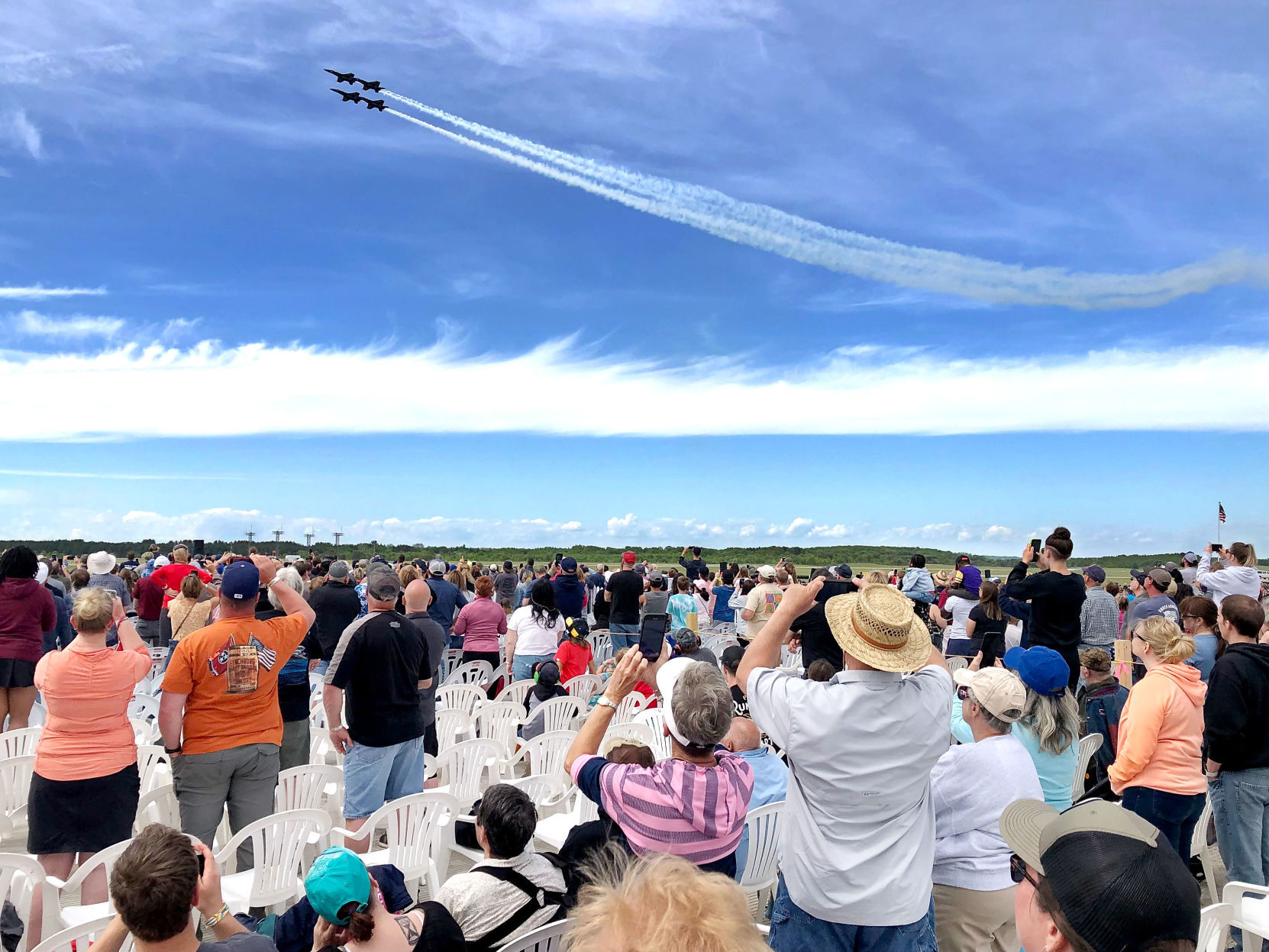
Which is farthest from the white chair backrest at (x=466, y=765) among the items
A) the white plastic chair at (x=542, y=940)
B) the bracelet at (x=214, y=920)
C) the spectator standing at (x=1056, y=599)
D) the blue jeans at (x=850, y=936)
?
the spectator standing at (x=1056, y=599)

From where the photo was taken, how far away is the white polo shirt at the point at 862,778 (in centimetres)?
259

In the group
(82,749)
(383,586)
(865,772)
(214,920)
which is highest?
(383,586)

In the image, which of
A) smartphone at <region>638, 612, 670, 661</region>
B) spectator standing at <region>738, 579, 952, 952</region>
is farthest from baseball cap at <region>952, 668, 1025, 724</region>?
smartphone at <region>638, 612, 670, 661</region>

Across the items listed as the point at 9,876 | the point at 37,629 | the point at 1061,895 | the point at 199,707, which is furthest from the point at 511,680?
the point at 1061,895

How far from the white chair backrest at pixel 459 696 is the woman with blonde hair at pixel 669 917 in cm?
635

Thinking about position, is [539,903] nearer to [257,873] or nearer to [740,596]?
[257,873]

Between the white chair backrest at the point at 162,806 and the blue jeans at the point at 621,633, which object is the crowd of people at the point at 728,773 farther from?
the blue jeans at the point at 621,633

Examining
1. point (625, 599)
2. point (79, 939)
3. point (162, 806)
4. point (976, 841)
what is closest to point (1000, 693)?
point (976, 841)

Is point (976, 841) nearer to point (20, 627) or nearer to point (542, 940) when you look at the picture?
point (542, 940)

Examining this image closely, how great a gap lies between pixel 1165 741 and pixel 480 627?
6901 mm

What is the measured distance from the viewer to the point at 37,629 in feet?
22.0

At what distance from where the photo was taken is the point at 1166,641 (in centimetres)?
452

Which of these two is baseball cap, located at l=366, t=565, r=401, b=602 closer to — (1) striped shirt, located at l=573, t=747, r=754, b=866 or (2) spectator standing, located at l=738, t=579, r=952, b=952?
(1) striped shirt, located at l=573, t=747, r=754, b=866

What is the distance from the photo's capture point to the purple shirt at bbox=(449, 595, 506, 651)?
9.52 meters
